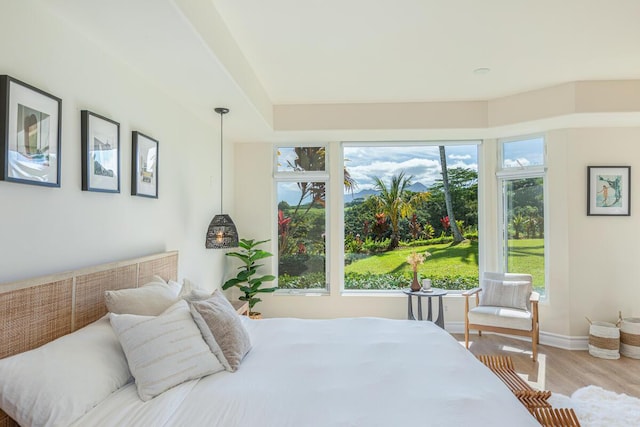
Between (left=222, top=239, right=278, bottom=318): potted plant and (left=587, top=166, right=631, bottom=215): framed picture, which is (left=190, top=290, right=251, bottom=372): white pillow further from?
(left=587, top=166, right=631, bottom=215): framed picture

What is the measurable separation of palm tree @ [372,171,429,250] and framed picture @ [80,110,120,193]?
3.46m

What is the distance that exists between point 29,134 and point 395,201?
4194 mm

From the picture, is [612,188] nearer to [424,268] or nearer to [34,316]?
[424,268]

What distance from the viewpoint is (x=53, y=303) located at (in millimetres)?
1865

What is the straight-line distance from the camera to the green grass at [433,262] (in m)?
5.17

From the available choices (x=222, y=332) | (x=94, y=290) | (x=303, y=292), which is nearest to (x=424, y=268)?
(x=303, y=292)

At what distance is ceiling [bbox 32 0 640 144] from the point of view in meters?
2.17

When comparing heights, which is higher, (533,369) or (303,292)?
(303,292)

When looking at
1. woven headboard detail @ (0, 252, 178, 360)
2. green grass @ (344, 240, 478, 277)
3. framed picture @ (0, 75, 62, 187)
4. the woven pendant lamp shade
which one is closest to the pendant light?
the woven pendant lamp shade

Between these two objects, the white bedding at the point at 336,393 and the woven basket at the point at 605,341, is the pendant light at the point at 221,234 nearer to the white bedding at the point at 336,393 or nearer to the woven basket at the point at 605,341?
the white bedding at the point at 336,393

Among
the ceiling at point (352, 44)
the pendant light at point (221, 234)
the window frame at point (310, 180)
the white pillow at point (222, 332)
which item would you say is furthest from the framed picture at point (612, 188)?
the white pillow at point (222, 332)

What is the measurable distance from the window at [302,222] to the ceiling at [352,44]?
1257 mm

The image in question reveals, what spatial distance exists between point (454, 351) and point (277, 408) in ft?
3.91


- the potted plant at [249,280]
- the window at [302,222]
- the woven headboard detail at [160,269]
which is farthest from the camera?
the window at [302,222]
